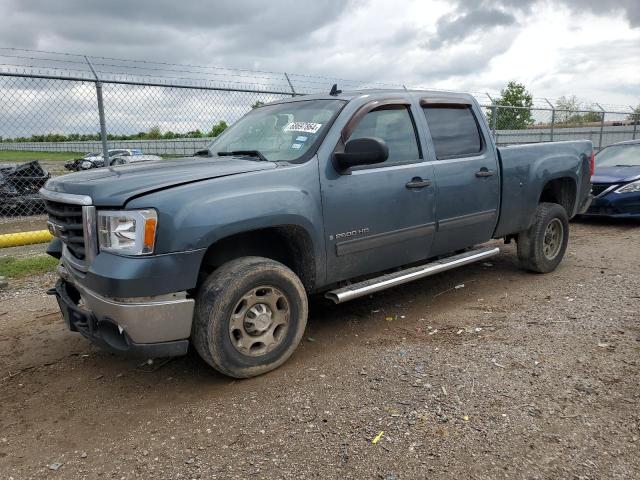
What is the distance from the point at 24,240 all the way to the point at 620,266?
Answer: 7.97 meters

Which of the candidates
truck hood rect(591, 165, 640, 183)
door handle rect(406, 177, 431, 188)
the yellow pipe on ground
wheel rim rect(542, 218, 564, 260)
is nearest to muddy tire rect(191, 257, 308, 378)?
door handle rect(406, 177, 431, 188)

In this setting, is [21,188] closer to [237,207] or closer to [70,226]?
[70,226]

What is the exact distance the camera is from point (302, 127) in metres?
4.03

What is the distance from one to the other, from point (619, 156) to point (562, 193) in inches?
200

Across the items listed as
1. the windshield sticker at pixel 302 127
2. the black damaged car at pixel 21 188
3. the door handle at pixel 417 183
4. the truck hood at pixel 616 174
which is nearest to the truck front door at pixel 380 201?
the door handle at pixel 417 183

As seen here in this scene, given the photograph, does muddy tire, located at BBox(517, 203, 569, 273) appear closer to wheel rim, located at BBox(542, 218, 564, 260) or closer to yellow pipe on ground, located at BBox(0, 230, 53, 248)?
wheel rim, located at BBox(542, 218, 564, 260)

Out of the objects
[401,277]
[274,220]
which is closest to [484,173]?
[401,277]

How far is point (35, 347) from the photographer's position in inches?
163

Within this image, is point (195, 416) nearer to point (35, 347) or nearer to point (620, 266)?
point (35, 347)

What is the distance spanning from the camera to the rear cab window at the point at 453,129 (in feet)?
15.2

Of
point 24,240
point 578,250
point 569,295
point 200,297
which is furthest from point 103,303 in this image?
point 578,250

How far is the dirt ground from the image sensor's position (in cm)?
259

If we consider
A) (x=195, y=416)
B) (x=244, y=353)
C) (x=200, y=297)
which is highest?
(x=200, y=297)

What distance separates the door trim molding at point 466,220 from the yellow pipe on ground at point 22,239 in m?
5.78
